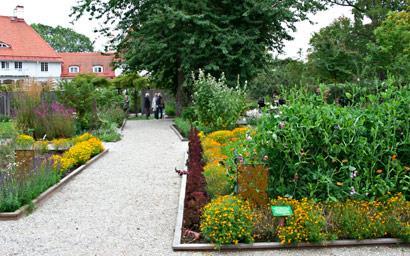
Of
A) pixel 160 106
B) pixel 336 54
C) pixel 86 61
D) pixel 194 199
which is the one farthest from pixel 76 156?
pixel 86 61

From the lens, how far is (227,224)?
536 cm

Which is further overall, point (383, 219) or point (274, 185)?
point (274, 185)

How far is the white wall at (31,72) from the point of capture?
5309cm

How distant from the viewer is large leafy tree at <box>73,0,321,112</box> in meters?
21.8

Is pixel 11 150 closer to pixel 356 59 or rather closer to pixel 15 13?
pixel 356 59

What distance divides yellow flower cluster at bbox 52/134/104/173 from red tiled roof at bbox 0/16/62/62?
44626 mm

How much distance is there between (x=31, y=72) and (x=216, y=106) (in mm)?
45642

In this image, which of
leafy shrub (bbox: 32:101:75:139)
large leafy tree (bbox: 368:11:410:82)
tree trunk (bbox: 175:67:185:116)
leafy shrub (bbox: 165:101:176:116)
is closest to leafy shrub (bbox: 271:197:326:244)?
leafy shrub (bbox: 32:101:75:139)

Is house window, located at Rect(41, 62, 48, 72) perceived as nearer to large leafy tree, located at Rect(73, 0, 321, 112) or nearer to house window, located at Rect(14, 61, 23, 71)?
house window, located at Rect(14, 61, 23, 71)

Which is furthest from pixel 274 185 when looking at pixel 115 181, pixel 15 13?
pixel 15 13

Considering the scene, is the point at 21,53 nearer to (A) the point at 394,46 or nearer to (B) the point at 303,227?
(A) the point at 394,46

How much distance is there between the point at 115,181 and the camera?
9484 millimetres

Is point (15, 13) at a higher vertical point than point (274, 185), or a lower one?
higher

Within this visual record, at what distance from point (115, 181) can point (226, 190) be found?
3237mm
